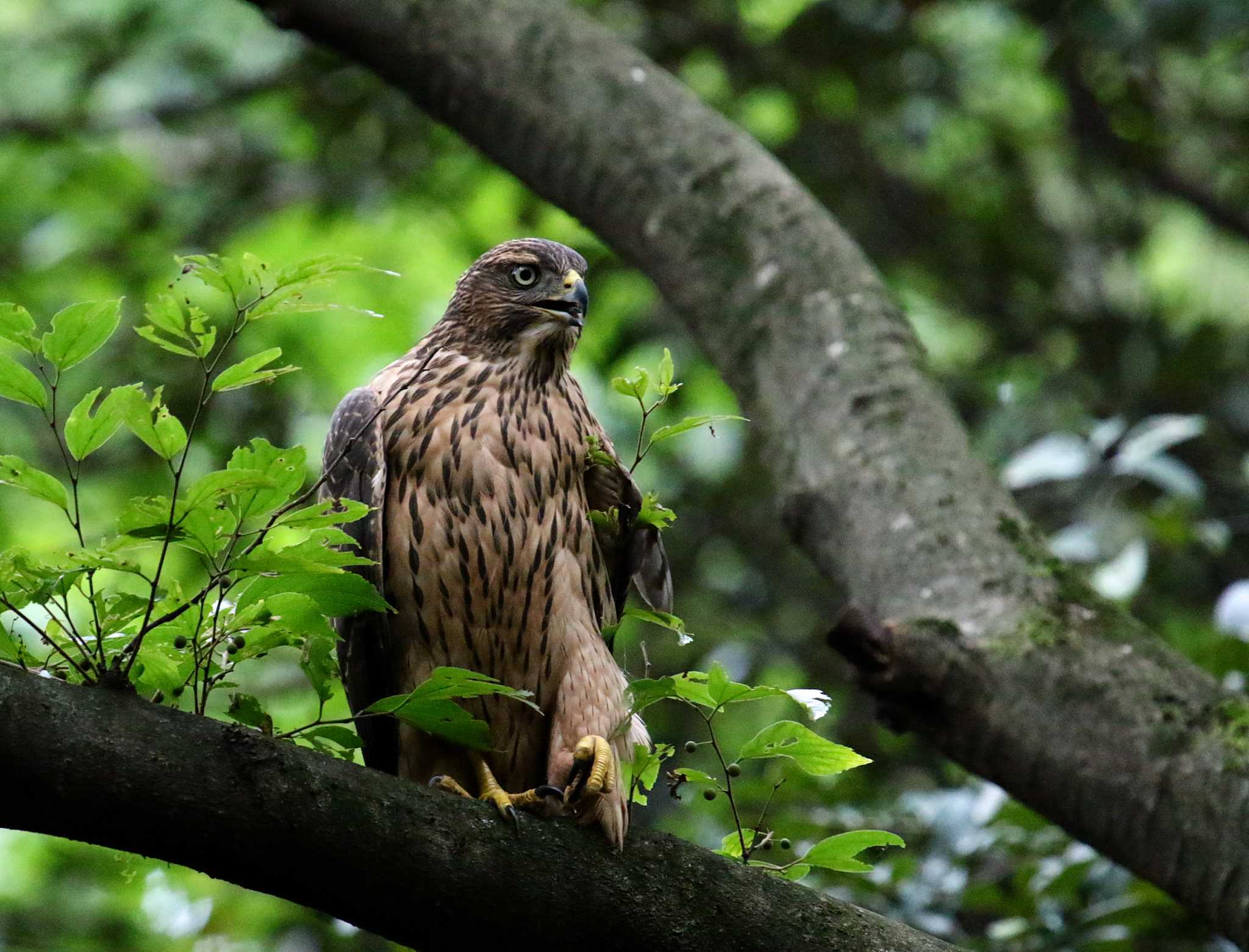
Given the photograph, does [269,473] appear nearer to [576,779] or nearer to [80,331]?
[80,331]

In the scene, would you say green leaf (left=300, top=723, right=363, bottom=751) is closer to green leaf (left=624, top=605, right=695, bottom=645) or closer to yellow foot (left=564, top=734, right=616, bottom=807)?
yellow foot (left=564, top=734, right=616, bottom=807)

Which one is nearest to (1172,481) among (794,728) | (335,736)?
(794,728)

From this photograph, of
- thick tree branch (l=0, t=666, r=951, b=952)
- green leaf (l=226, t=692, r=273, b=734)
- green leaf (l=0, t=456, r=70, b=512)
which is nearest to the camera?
thick tree branch (l=0, t=666, r=951, b=952)

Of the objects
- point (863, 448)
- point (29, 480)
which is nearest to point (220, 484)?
point (29, 480)

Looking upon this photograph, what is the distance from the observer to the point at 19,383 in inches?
82.6

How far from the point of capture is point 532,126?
14.9 ft

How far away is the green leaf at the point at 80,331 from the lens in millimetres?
2078

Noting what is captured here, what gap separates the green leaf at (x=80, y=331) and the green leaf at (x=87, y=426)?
2.6 inches

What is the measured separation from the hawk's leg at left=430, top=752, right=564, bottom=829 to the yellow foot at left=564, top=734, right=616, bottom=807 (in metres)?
0.03

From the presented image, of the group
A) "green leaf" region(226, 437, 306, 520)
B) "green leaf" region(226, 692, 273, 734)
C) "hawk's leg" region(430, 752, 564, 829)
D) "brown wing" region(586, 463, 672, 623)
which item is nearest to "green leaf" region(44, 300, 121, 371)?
"green leaf" region(226, 437, 306, 520)

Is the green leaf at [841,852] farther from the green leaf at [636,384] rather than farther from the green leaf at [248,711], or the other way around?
the green leaf at [248,711]

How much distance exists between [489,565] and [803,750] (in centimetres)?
98

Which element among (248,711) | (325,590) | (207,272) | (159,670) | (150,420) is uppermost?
Result: (207,272)

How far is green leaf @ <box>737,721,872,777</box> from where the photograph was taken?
7.89 feet
